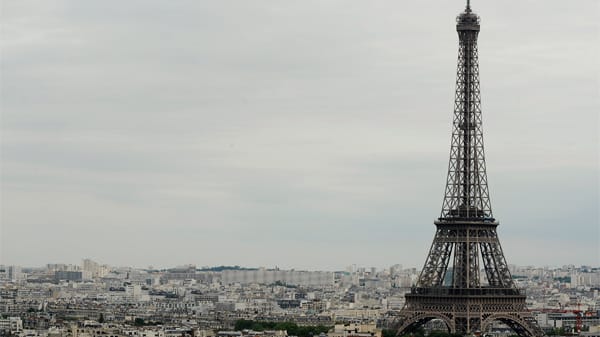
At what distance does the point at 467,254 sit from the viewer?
271ft

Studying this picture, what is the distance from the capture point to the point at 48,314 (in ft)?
397

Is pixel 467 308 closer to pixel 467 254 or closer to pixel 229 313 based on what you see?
pixel 467 254

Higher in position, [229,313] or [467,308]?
[229,313]

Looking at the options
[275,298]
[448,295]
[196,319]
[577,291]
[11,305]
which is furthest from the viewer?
[577,291]

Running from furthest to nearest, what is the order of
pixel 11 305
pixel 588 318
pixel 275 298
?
pixel 275 298
pixel 11 305
pixel 588 318

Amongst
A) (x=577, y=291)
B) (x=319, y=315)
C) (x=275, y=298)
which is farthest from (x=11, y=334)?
(x=577, y=291)

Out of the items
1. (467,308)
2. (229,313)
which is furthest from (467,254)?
(229,313)

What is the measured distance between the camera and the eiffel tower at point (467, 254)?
81.9 meters

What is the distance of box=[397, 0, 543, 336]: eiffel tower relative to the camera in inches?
3226

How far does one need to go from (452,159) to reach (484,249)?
13.6ft

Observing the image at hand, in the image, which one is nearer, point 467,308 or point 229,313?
point 467,308

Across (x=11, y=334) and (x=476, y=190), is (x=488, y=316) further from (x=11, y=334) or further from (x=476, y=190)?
(x=11, y=334)

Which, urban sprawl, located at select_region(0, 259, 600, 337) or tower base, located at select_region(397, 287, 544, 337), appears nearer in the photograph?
tower base, located at select_region(397, 287, 544, 337)

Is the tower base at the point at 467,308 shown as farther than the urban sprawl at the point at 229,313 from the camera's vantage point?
No
